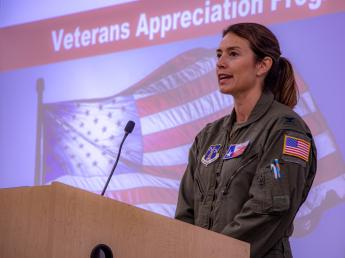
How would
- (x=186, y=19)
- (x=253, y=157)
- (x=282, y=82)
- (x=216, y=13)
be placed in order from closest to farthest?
(x=253, y=157) < (x=282, y=82) < (x=216, y=13) < (x=186, y=19)

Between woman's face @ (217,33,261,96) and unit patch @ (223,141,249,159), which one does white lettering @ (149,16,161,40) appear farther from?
unit patch @ (223,141,249,159)

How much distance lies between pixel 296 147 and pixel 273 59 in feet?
1.29

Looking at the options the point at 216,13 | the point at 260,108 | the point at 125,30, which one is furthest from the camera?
the point at 125,30

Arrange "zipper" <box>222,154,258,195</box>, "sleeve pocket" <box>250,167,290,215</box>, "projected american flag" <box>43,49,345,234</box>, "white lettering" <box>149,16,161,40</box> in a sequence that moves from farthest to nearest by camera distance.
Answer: "white lettering" <box>149,16,161,40</box>
"projected american flag" <box>43,49,345,234</box>
"zipper" <box>222,154,258,195</box>
"sleeve pocket" <box>250,167,290,215</box>

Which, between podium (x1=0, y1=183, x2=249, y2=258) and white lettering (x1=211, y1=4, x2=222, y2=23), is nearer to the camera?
podium (x1=0, y1=183, x2=249, y2=258)

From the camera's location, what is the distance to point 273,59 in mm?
2623

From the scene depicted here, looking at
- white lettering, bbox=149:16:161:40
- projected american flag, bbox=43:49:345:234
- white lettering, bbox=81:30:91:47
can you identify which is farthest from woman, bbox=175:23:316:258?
white lettering, bbox=81:30:91:47

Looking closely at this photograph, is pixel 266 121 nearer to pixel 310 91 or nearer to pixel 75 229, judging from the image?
pixel 75 229

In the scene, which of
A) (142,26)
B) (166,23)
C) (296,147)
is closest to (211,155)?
(296,147)

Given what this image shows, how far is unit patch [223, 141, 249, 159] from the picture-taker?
2457mm

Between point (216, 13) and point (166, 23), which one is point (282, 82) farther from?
point (166, 23)

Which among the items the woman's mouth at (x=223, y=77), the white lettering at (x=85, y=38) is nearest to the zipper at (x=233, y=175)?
the woman's mouth at (x=223, y=77)

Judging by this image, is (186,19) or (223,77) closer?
(223,77)

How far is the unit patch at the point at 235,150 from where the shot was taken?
8.06ft
